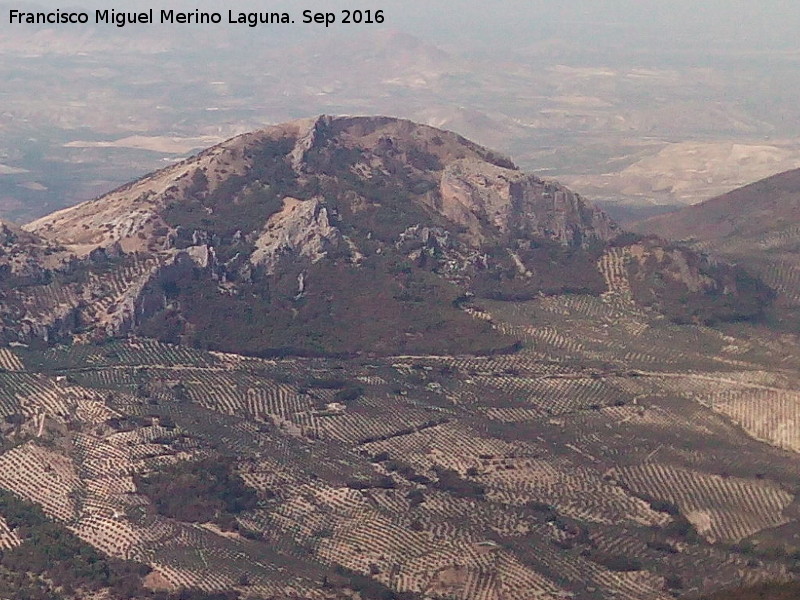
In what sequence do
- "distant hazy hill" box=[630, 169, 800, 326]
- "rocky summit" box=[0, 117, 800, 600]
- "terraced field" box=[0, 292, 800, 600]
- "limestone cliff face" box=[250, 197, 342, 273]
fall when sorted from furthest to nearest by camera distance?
"distant hazy hill" box=[630, 169, 800, 326], "limestone cliff face" box=[250, 197, 342, 273], "rocky summit" box=[0, 117, 800, 600], "terraced field" box=[0, 292, 800, 600]

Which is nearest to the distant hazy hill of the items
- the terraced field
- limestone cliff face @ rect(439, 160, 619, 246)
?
limestone cliff face @ rect(439, 160, 619, 246)

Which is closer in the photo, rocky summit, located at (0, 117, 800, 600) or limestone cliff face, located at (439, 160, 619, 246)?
rocky summit, located at (0, 117, 800, 600)

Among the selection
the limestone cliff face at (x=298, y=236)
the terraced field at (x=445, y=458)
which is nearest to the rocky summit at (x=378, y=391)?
the terraced field at (x=445, y=458)

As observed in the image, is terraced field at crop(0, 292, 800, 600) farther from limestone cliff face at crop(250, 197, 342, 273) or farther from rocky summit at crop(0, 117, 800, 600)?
limestone cliff face at crop(250, 197, 342, 273)

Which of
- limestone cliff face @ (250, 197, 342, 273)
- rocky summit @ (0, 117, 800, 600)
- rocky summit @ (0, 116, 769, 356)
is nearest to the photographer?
rocky summit @ (0, 117, 800, 600)

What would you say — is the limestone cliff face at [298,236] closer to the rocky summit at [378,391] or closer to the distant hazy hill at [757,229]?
the rocky summit at [378,391]

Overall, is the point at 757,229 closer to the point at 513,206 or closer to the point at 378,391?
the point at 513,206

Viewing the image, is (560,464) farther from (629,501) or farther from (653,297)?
(653,297)

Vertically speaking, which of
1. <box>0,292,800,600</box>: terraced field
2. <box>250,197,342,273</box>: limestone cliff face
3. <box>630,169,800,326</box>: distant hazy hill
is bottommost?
<box>0,292,800,600</box>: terraced field
